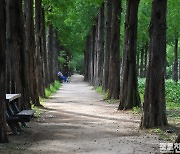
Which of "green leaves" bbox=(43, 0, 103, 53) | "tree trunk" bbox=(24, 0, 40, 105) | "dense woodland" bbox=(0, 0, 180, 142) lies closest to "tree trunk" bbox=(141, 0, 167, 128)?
"dense woodland" bbox=(0, 0, 180, 142)

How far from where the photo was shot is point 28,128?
40.2 ft

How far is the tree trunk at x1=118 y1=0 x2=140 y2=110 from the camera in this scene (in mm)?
17578

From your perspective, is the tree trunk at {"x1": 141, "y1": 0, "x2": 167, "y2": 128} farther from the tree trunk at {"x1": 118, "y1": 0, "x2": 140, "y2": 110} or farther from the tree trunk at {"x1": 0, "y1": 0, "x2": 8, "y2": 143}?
the tree trunk at {"x1": 118, "y1": 0, "x2": 140, "y2": 110}

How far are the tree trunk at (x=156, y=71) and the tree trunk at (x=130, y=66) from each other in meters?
5.39

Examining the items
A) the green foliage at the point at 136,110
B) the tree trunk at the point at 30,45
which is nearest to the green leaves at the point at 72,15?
the tree trunk at the point at 30,45

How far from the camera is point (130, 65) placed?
17.8 m

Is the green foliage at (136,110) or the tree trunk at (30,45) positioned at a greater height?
the tree trunk at (30,45)

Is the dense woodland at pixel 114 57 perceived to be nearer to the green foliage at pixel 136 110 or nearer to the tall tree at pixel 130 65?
the tall tree at pixel 130 65

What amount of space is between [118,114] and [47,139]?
6473 mm

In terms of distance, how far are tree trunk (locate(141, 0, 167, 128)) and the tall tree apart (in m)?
5.39

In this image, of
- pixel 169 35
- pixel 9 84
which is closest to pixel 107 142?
pixel 9 84

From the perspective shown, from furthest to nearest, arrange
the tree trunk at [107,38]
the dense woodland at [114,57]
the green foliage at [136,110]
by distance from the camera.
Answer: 1. the tree trunk at [107,38]
2. the green foliage at [136,110]
3. the dense woodland at [114,57]

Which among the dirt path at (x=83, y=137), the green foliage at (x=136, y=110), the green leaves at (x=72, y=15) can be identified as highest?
the green leaves at (x=72, y=15)

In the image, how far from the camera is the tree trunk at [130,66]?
692 inches
